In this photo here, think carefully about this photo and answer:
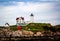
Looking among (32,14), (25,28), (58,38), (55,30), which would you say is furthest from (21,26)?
(58,38)

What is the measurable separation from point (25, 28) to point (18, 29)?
0.30 meters

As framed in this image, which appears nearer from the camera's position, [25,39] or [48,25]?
[25,39]

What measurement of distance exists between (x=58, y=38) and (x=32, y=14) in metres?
1.70

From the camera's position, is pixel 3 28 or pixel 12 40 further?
pixel 3 28

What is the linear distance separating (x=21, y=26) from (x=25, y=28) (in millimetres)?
187

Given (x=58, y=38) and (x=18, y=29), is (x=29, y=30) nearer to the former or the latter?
(x=18, y=29)

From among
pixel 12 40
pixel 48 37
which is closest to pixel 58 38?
pixel 48 37

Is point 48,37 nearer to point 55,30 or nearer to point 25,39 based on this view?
point 25,39

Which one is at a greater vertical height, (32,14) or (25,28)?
(32,14)

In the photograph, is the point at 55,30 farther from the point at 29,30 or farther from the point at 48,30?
the point at 29,30

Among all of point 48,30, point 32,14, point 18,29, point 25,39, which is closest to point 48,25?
point 48,30

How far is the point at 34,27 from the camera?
276 inches

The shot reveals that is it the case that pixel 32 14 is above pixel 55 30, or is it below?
above

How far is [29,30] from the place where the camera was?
22.6ft
